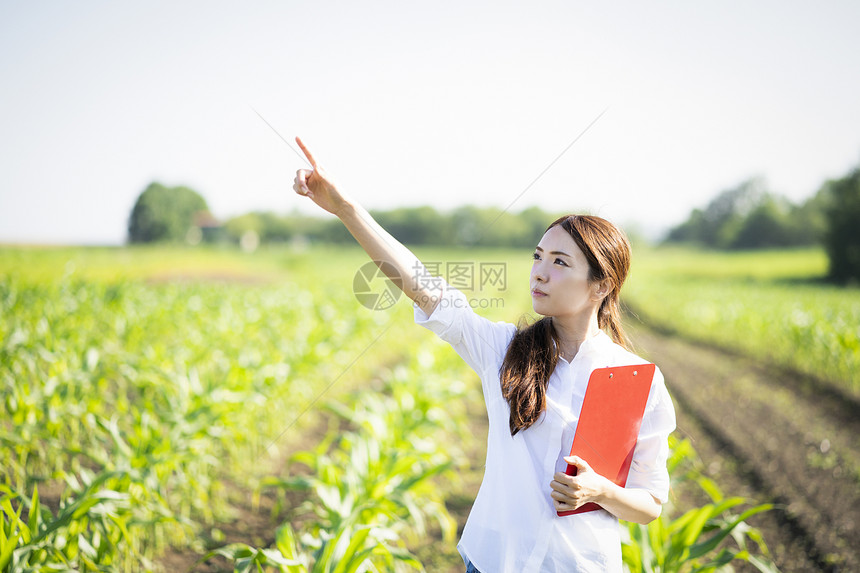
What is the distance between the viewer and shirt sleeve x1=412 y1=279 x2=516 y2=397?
1.06m

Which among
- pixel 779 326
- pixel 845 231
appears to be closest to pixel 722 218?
pixel 845 231

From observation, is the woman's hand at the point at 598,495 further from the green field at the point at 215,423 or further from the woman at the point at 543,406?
the green field at the point at 215,423

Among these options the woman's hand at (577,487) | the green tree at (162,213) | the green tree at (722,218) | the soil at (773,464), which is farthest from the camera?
the green tree at (722,218)

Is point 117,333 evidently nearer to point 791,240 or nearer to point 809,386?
point 809,386

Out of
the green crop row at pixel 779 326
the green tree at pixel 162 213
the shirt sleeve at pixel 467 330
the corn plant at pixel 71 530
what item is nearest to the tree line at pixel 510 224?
the green tree at pixel 162 213

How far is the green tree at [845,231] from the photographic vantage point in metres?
20.4

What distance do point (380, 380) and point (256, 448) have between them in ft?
7.26

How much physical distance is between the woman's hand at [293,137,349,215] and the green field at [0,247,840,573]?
42.0 inches

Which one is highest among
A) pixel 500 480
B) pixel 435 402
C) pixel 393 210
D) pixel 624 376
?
pixel 393 210

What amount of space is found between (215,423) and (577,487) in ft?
8.24

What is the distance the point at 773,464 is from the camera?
3893 millimetres

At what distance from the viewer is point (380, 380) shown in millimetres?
5918

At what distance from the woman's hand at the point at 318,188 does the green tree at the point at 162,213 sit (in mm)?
5259

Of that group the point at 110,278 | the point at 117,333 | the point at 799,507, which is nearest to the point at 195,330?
the point at 117,333
